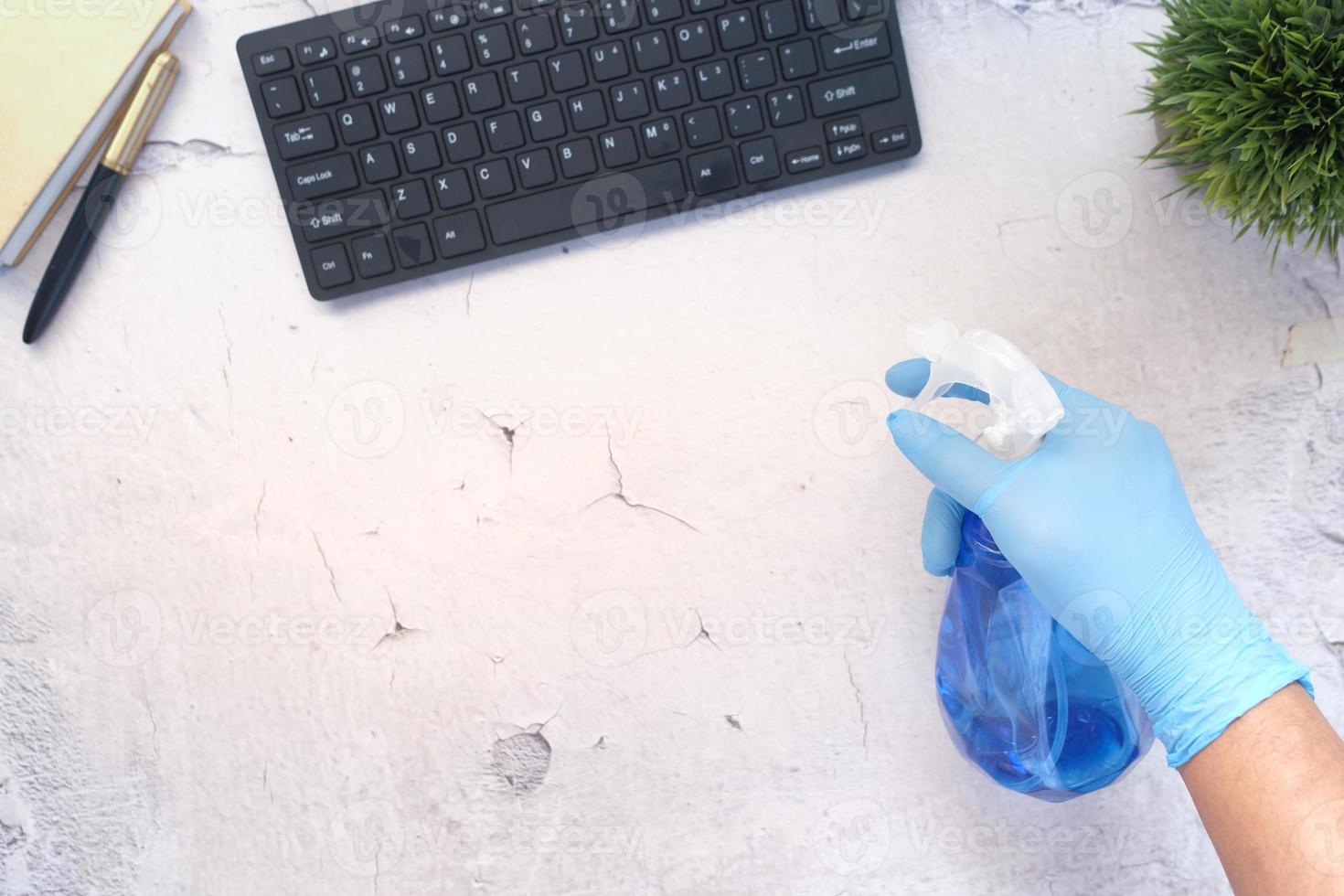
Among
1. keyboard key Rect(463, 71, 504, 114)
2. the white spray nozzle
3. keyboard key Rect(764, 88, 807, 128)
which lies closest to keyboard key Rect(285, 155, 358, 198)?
keyboard key Rect(463, 71, 504, 114)

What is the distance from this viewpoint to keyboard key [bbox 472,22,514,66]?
0.67 meters

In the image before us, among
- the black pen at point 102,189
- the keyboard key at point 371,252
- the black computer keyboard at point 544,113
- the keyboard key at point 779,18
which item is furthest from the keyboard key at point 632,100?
the black pen at point 102,189

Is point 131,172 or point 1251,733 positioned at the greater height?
point 131,172

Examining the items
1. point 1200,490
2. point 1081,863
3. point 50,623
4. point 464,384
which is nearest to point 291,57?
point 464,384

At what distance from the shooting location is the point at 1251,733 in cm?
59

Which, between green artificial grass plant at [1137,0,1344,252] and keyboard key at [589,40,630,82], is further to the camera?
keyboard key at [589,40,630,82]

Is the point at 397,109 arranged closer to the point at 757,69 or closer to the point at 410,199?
the point at 410,199

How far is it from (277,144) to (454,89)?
14 centimetres

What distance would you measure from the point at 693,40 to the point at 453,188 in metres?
0.21

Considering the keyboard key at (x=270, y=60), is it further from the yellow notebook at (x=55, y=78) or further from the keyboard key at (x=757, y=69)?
the keyboard key at (x=757, y=69)

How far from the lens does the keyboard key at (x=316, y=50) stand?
67 centimetres

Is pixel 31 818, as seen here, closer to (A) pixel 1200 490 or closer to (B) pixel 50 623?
(B) pixel 50 623

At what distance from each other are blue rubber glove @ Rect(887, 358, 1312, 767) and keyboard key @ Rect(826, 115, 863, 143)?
0.22 meters

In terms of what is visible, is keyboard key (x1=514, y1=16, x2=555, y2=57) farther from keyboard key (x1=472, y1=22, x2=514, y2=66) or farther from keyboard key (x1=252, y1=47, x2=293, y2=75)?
keyboard key (x1=252, y1=47, x2=293, y2=75)
